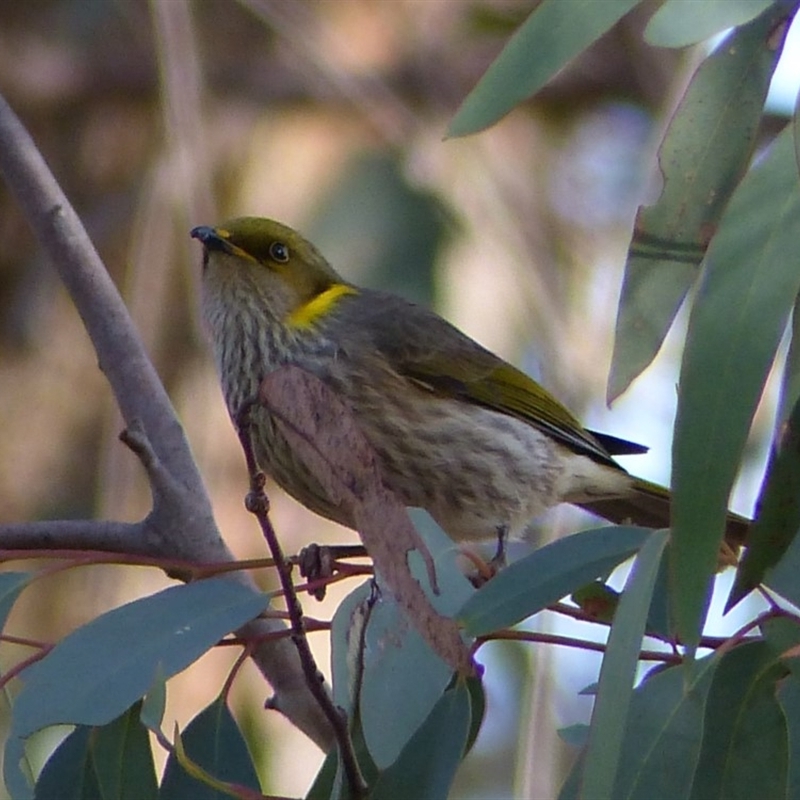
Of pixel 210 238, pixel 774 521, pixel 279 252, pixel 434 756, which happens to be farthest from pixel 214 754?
pixel 279 252

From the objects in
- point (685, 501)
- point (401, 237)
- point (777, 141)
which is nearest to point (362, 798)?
point (685, 501)

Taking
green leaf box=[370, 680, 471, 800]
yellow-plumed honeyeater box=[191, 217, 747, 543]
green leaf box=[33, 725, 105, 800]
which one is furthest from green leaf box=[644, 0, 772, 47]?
yellow-plumed honeyeater box=[191, 217, 747, 543]

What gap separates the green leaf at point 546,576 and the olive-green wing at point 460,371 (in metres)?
1.52

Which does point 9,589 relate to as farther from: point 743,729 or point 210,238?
point 210,238

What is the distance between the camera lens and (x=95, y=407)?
5262 millimetres

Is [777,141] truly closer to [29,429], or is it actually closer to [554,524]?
[554,524]

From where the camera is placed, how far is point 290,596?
1.64 meters

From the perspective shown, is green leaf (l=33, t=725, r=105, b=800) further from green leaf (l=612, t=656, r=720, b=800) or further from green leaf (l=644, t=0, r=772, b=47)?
green leaf (l=644, t=0, r=772, b=47)

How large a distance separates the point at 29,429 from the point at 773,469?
3814mm

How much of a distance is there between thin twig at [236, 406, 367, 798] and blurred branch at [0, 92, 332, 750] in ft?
2.24

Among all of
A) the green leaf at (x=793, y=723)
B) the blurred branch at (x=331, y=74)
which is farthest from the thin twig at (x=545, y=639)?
the blurred branch at (x=331, y=74)

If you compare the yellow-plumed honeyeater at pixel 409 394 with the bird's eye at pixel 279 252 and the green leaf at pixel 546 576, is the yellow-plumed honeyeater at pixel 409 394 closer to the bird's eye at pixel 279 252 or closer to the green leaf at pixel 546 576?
the bird's eye at pixel 279 252

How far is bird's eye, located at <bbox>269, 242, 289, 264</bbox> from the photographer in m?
3.41

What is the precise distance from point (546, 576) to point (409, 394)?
1.50m
